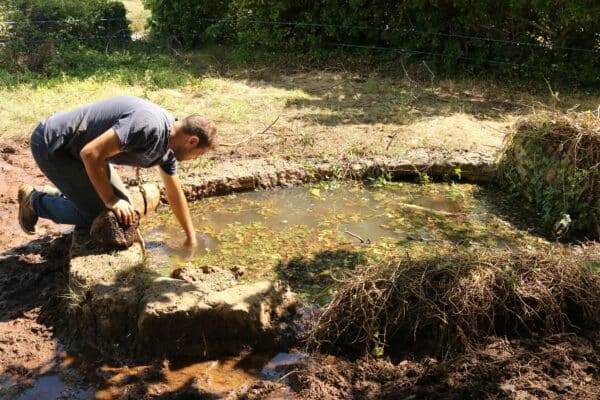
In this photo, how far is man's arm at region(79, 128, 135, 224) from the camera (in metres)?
3.85

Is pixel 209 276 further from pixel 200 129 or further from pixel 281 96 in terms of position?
pixel 281 96

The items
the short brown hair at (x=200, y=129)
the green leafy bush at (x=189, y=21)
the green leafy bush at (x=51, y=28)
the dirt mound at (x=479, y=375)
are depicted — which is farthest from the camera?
the green leafy bush at (x=189, y=21)

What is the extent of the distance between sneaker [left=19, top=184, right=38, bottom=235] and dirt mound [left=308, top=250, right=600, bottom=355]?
2.38 meters

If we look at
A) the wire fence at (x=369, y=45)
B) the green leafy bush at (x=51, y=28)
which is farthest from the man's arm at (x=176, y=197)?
the wire fence at (x=369, y=45)

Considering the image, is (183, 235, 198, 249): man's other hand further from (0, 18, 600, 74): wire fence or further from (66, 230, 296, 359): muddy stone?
(0, 18, 600, 74): wire fence

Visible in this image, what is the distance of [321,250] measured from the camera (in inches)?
204

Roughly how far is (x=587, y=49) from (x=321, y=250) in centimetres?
664

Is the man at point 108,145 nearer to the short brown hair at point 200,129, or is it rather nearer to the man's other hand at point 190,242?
the short brown hair at point 200,129

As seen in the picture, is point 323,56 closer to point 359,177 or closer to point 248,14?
point 248,14

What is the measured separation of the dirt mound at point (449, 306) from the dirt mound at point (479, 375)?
11 cm

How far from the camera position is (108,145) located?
3.86m

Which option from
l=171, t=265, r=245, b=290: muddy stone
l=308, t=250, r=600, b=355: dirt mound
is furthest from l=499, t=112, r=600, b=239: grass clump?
l=171, t=265, r=245, b=290: muddy stone

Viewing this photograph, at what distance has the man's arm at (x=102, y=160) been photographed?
151 inches

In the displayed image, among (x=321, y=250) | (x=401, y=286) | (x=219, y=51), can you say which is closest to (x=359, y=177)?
(x=321, y=250)
